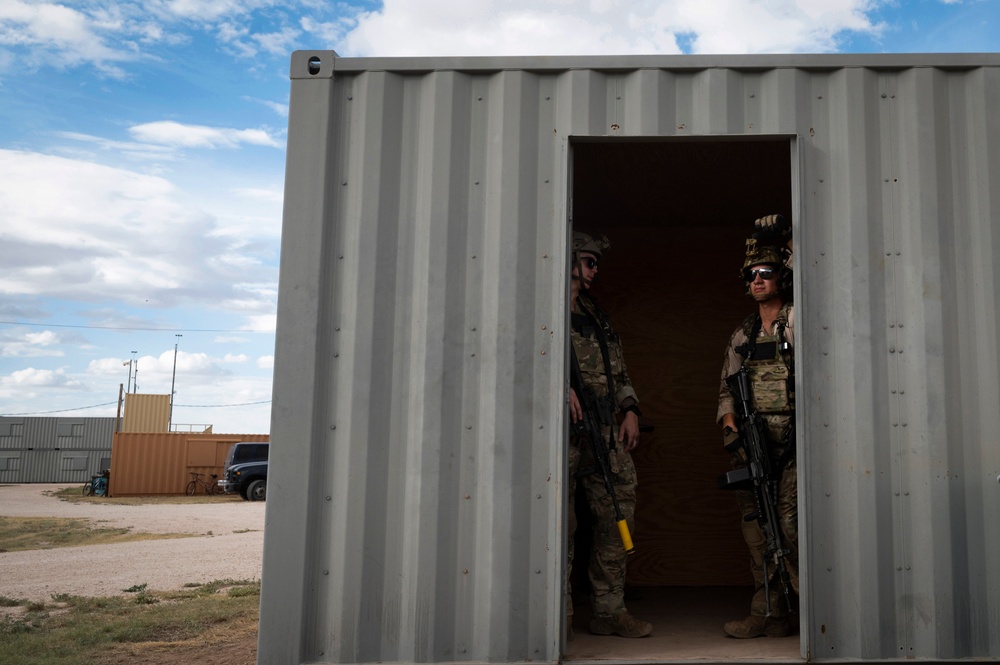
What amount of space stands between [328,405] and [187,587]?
5554mm

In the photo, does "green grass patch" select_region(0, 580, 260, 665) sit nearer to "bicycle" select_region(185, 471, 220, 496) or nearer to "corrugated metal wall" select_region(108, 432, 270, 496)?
"bicycle" select_region(185, 471, 220, 496)

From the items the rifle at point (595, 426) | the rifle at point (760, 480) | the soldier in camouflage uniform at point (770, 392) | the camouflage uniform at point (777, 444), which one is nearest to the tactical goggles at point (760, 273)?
the soldier in camouflage uniform at point (770, 392)

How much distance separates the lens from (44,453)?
36250mm

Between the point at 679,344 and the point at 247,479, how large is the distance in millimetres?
17570

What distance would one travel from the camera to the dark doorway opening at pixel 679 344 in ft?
18.3

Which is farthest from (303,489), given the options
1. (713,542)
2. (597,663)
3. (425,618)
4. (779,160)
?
(713,542)

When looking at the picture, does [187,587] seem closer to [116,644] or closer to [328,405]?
[116,644]

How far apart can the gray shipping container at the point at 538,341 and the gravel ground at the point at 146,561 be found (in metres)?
5.54

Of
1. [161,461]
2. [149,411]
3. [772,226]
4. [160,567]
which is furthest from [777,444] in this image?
[149,411]

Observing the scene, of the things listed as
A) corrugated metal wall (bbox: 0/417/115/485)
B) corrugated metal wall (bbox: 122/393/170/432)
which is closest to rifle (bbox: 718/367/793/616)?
corrugated metal wall (bbox: 0/417/115/485)

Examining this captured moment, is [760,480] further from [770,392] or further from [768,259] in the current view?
[768,259]

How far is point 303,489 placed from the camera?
12.0ft

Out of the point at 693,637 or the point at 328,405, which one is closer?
the point at 328,405

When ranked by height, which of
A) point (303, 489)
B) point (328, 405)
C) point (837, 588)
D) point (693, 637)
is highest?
point (328, 405)
